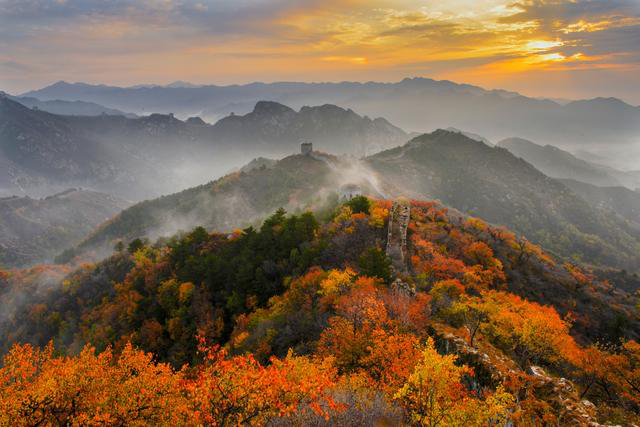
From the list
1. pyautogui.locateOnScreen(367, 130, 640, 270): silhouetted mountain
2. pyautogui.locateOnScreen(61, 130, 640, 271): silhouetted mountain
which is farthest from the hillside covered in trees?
pyautogui.locateOnScreen(367, 130, 640, 270): silhouetted mountain

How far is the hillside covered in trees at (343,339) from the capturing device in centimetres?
1786

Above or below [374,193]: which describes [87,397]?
above

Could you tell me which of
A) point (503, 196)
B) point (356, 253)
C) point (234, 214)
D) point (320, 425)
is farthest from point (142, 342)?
point (503, 196)

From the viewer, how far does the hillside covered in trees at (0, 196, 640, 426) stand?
1786 centimetres

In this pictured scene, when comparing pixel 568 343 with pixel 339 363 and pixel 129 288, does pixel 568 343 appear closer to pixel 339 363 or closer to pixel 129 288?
pixel 339 363

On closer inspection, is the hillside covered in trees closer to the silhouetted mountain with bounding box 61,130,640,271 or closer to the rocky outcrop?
the rocky outcrop

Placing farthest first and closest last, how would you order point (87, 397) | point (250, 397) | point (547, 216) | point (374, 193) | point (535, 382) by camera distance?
point (547, 216)
point (374, 193)
point (87, 397)
point (250, 397)
point (535, 382)

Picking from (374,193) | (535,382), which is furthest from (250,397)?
(374,193)

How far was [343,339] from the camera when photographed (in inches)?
1012

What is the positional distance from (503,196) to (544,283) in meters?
146

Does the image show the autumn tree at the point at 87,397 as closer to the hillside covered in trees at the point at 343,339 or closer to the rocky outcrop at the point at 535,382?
the hillside covered in trees at the point at 343,339

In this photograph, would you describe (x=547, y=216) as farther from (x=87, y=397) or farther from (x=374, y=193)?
(x=87, y=397)

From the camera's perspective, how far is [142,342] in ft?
179

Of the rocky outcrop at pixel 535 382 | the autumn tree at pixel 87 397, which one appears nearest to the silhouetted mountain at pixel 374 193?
the autumn tree at pixel 87 397
